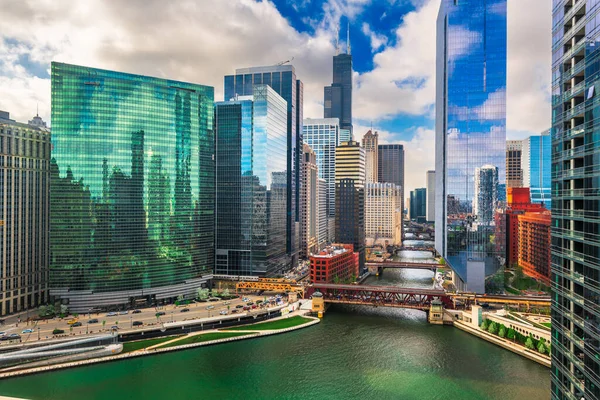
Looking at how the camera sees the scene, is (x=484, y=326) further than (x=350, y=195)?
No

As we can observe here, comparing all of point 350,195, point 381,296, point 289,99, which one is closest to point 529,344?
point 381,296

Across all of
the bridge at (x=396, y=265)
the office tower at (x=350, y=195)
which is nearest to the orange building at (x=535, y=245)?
the bridge at (x=396, y=265)

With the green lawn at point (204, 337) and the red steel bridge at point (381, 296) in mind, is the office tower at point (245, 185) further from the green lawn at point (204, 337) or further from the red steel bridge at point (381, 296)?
the green lawn at point (204, 337)

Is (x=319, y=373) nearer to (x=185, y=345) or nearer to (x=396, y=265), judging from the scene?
(x=185, y=345)

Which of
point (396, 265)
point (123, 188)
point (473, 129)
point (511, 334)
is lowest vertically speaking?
point (396, 265)

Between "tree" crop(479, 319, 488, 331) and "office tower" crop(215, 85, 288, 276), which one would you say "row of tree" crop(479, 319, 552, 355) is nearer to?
"tree" crop(479, 319, 488, 331)

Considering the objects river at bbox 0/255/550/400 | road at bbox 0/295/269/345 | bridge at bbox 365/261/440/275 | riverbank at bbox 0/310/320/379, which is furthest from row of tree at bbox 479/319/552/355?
bridge at bbox 365/261/440/275

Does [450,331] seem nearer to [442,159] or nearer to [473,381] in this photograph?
[473,381]
